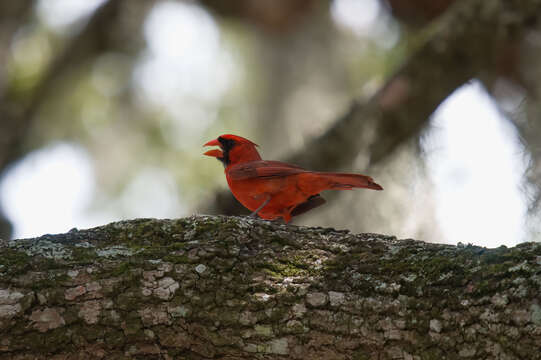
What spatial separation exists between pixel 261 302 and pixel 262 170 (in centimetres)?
143

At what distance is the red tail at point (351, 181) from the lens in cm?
304

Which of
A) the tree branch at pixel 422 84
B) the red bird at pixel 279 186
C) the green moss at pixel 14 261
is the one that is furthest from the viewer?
the tree branch at pixel 422 84

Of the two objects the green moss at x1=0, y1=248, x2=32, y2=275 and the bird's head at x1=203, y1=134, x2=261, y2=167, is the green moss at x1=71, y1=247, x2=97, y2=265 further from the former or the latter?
the bird's head at x1=203, y1=134, x2=261, y2=167

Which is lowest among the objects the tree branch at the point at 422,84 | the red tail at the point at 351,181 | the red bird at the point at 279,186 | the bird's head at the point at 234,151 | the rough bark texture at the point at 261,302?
the rough bark texture at the point at 261,302

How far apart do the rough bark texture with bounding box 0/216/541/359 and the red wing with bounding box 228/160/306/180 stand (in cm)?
122

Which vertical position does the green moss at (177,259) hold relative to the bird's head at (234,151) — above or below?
below

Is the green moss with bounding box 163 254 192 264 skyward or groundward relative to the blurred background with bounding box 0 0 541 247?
groundward

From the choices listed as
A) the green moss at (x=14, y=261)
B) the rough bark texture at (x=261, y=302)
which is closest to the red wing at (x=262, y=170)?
the rough bark texture at (x=261, y=302)

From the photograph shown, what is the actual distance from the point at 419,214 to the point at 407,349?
9.70 ft

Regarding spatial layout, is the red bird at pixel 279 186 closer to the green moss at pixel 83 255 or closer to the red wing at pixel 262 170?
the red wing at pixel 262 170

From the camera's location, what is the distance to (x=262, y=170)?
3.37 m

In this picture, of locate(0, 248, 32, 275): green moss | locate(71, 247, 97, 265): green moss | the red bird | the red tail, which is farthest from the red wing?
locate(0, 248, 32, 275): green moss

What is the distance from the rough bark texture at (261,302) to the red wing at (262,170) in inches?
47.9

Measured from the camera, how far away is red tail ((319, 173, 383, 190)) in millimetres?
3043
